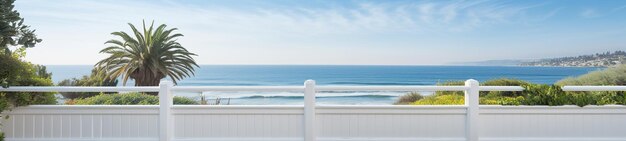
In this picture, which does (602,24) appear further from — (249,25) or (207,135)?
(207,135)

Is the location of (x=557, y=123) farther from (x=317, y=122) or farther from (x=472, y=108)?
(x=317, y=122)

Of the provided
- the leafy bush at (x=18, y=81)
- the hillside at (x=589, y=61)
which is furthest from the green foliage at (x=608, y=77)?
the leafy bush at (x=18, y=81)

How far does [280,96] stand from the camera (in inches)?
1120

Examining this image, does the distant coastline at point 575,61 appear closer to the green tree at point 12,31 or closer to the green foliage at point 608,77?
the green foliage at point 608,77

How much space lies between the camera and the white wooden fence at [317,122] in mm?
5262

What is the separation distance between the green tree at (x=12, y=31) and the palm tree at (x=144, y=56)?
7.98m

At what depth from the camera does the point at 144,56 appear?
13.7 meters

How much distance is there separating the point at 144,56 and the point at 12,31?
863cm

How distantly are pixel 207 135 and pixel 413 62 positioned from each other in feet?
90.1

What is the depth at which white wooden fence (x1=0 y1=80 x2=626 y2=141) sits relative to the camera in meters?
5.26

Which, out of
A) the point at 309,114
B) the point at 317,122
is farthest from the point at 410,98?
the point at 309,114

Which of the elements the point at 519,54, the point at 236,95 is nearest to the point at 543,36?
the point at 519,54

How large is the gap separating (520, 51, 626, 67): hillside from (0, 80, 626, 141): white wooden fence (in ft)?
84.1

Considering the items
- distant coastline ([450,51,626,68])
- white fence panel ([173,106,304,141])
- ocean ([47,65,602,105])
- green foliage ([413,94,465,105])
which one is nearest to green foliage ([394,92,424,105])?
green foliage ([413,94,465,105])
